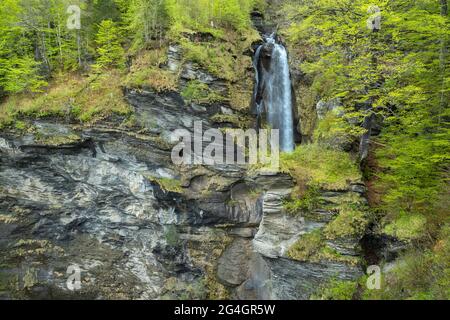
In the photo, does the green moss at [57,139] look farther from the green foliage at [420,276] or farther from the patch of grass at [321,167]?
the green foliage at [420,276]

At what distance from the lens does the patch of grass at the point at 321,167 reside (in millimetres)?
11750

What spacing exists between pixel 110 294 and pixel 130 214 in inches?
165

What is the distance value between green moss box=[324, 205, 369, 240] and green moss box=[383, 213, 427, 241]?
0.79 metres

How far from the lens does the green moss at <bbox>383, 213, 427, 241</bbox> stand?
10148mm

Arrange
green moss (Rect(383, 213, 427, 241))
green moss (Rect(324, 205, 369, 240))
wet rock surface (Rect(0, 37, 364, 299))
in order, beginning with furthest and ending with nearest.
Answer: wet rock surface (Rect(0, 37, 364, 299)) → green moss (Rect(324, 205, 369, 240)) → green moss (Rect(383, 213, 427, 241))

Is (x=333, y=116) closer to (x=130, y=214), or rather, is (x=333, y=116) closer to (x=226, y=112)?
(x=226, y=112)

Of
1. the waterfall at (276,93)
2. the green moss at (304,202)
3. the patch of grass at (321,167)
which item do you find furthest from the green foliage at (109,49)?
the green moss at (304,202)

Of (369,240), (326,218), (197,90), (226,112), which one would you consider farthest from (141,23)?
(369,240)

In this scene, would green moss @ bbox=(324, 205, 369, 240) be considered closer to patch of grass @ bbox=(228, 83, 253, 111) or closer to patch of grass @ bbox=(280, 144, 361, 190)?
patch of grass @ bbox=(280, 144, 361, 190)

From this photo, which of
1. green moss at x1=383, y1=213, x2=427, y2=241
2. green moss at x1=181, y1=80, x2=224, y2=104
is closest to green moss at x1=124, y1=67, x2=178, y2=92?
green moss at x1=181, y1=80, x2=224, y2=104

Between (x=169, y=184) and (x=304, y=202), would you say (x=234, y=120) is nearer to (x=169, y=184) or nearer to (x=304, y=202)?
(x=169, y=184)

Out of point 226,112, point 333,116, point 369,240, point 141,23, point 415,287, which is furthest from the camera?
point 141,23

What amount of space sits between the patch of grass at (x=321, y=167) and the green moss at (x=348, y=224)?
2.94 feet

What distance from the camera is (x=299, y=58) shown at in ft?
58.0
